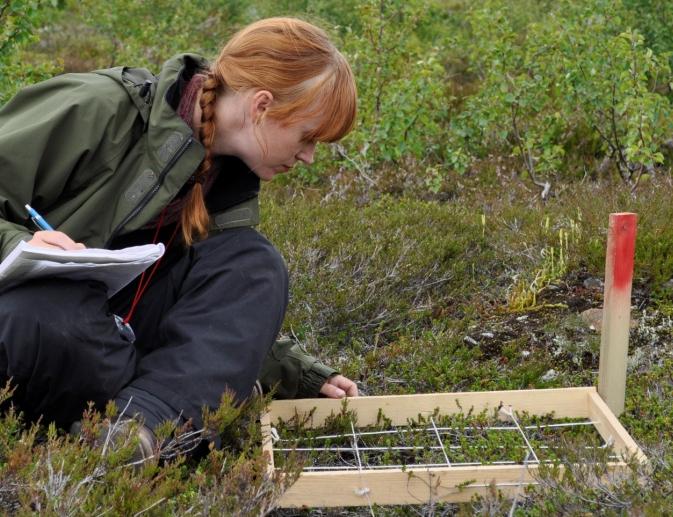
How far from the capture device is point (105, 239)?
2770 mm

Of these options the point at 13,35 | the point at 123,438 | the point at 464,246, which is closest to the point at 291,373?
the point at 123,438

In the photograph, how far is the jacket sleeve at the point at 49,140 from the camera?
262 cm

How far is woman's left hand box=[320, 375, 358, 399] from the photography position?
10.7ft

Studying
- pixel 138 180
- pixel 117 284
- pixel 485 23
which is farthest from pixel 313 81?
pixel 485 23

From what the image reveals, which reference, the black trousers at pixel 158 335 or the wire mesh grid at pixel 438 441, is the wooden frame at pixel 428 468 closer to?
the wire mesh grid at pixel 438 441

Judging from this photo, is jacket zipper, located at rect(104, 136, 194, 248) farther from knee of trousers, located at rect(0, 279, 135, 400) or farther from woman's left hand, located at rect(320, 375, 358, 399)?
woman's left hand, located at rect(320, 375, 358, 399)

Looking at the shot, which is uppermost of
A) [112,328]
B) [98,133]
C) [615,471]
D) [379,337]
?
[98,133]

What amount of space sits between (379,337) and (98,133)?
1.84 metres

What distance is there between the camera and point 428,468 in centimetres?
269

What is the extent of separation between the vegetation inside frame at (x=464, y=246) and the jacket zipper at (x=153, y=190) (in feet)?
1.93

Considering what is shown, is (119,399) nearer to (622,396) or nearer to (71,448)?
(71,448)

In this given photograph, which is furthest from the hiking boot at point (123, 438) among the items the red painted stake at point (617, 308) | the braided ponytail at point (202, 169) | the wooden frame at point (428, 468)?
the red painted stake at point (617, 308)

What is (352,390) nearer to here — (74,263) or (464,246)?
(74,263)

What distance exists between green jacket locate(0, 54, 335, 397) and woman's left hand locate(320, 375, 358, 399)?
91 centimetres
